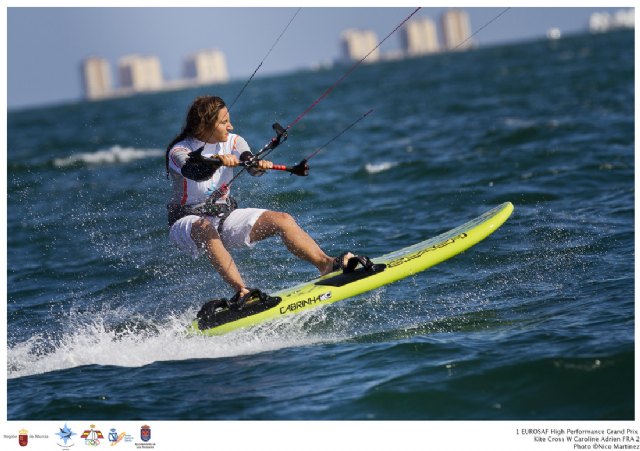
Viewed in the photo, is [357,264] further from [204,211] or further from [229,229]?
[204,211]

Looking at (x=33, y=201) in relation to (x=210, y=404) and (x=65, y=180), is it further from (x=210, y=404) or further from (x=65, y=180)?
(x=210, y=404)

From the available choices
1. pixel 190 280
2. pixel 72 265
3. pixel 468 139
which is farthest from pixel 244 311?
pixel 468 139

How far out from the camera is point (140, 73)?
5506cm

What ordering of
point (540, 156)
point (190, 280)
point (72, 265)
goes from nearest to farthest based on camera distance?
1. point (190, 280)
2. point (72, 265)
3. point (540, 156)

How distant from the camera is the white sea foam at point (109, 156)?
1962 cm

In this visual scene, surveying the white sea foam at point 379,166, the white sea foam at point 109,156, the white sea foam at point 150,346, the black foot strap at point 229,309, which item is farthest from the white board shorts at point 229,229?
the white sea foam at point 109,156

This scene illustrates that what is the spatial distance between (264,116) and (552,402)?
23.5m

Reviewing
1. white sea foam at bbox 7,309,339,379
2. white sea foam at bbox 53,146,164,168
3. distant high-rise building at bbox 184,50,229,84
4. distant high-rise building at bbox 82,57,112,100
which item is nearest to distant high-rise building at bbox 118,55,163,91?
distant high-rise building at bbox 82,57,112,100

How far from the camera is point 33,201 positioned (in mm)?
14289
